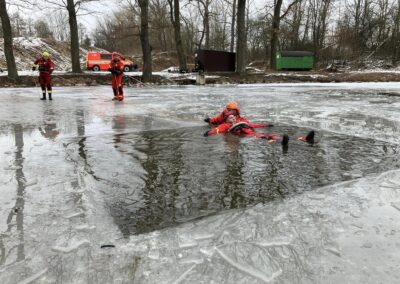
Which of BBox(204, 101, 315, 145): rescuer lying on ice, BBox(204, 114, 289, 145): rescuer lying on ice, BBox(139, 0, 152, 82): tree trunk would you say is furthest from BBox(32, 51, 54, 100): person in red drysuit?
BBox(139, 0, 152, 82): tree trunk

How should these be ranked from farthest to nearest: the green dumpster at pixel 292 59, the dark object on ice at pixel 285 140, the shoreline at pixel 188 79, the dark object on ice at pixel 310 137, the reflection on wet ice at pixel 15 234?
the green dumpster at pixel 292 59, the shoreline at pixel 188 79, the dark object on ice at pixel 310 137, the dark object on ice at pixel 285 140, the reflection on wet ice at pixel 15 234

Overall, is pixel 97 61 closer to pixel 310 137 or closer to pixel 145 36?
pixel 145 36

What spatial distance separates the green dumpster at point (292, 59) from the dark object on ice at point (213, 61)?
636cm

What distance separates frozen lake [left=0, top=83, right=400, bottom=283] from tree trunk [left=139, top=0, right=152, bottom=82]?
604 inches

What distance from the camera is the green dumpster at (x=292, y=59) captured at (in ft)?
107

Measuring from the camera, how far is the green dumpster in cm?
3275

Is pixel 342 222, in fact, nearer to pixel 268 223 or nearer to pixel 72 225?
pixel 268 223

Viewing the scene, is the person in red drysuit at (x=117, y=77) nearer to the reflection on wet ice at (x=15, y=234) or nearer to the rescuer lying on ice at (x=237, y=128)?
the rescuer lying on ice at (x=237, y=128)

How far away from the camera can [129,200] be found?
3.50 metres

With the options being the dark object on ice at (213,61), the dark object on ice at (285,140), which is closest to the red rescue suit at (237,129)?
the dark object on ice at (285,140)

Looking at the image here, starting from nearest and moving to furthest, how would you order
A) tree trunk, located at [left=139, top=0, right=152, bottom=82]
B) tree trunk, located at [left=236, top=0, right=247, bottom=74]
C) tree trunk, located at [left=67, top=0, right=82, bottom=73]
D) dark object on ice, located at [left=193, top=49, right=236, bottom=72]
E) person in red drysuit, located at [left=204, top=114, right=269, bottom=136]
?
1. person in red drysuit, located at [left=204, top=114, right=269, bottom=136]
2. tree trunk, located at [left=139, top=0, right=152, bottom=82]
3. tree trunk, located at [left=236, top=0, right=247, bottom=74]
4. tree trunk, located at [left=67, top=0, right=82, bottom=73]
5. dark object on ice, located at [left=193, top=49, right=236, bottom=72]

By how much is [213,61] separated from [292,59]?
373 inches

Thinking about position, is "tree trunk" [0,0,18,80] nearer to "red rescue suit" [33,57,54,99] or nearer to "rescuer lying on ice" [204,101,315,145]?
"red rescue suit" [33,57,54,99]

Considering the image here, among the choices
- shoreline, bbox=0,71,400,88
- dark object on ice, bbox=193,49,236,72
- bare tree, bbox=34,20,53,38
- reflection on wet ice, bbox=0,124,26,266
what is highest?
bare tree, bbox=34,20,53,38
